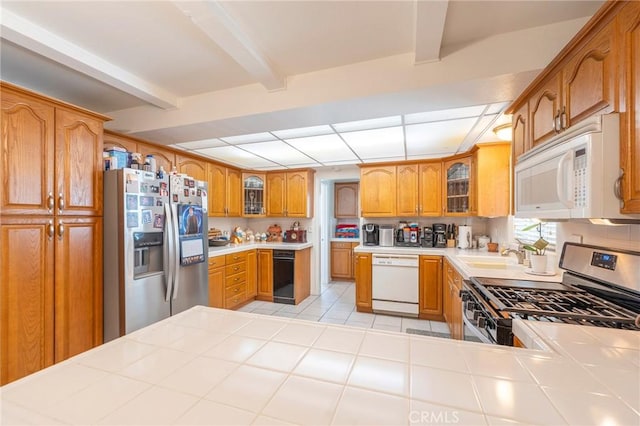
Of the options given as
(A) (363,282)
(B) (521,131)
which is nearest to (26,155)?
(B) (521,131)

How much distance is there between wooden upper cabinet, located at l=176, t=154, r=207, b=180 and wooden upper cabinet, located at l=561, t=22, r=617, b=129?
11.7ft

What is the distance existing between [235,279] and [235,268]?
15 cm

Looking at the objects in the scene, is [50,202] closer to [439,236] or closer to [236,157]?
[236,157]

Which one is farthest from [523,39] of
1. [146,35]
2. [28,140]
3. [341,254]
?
[341,254]

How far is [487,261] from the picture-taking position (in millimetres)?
2748

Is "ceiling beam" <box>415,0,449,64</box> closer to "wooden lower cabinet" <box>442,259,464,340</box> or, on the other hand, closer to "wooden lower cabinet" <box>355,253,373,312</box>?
"wooden lower cabinet" <box>442,259,464,340</box>

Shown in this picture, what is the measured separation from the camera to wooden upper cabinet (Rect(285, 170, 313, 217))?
14.8ft

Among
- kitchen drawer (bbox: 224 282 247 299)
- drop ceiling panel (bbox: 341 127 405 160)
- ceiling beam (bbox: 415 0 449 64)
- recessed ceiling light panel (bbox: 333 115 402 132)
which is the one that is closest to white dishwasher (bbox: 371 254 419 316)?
drop ceiling panel (bbox: 341 127 405 160)

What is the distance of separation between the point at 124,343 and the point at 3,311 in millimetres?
1457

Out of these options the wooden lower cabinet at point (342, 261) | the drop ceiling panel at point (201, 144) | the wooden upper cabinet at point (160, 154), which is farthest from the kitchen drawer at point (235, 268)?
the wooden lower cabinet at point (342, 261)

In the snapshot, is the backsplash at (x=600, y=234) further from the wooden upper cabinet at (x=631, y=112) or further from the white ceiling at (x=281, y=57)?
the white ceiling at (x=281, y=57)

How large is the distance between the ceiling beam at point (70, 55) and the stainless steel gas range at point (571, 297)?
2710 mm

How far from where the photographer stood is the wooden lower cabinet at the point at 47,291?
1.60 meters

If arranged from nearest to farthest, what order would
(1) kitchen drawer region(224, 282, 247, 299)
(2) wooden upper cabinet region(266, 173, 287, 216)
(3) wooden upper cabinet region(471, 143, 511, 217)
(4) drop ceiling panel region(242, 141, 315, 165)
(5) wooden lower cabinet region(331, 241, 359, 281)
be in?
(3) wooden upper cabinet region(471, 143, 511, 217) < (4) drop ceiling panel region(242, 141, 315, 165) < (1) kitchen drawer region(224, 282, 247, 299) < (2) wooden upper cabinet region(266, 173, 287, 216) < (5) wooden lower cabinet region(331, 241, 359, 281)
